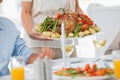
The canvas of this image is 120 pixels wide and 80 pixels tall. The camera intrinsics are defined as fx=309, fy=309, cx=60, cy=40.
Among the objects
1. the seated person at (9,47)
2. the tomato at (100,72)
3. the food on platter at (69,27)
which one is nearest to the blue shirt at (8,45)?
the seated person at (9,47)

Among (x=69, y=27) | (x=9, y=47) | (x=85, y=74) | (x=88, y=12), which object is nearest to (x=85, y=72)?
(x=85, y=74)

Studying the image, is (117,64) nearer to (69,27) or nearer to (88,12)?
(69,27)

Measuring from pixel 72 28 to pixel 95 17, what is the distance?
2510 mm

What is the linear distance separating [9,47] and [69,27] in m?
0.43

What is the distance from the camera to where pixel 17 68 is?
1504 millimetres

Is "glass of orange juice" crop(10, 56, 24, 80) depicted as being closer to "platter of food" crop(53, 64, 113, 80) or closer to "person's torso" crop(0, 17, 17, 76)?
"platter of food" crop(53, 64, 113, 80)

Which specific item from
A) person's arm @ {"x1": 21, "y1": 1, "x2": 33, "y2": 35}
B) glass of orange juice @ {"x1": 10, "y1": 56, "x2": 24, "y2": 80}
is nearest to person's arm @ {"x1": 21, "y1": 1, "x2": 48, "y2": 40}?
person's arm @ {"x1": 21, "y1": 1, "x2": 33, "y2": 35}

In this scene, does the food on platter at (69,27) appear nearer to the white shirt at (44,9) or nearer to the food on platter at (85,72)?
the food on platter at (85,72)

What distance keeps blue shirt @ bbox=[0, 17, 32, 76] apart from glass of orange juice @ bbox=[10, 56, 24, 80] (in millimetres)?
479

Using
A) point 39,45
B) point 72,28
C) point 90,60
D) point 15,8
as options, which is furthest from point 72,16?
point 15,8

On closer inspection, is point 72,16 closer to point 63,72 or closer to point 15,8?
point 63,72

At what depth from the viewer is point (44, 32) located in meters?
1.88

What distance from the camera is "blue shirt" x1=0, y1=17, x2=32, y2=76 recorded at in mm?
1993

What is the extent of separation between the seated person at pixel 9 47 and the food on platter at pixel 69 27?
13 cm
